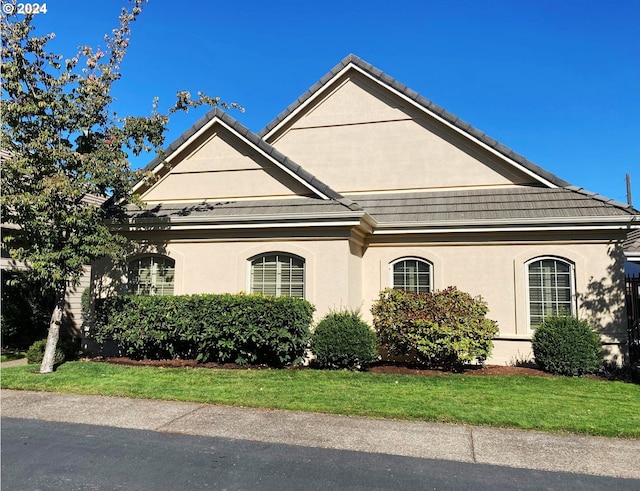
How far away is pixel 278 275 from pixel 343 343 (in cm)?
255

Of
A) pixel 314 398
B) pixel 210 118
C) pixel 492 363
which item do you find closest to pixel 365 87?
pixel 210 118

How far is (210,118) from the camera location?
490 inches

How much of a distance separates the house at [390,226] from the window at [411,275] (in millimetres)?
26

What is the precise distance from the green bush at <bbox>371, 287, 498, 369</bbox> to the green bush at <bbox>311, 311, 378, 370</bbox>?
56 cm

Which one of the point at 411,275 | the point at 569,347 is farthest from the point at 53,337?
the point at 569,347

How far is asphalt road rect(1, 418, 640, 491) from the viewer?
14.2ft

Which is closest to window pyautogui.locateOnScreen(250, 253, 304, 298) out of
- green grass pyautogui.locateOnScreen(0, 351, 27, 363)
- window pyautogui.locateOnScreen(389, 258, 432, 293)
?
window pyautogui.locateOnScreen(389, 258, 432, 293)

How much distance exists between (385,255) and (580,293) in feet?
14.5

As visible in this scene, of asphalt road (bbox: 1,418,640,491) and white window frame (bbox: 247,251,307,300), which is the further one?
white window frame (bbox: 247,251,307,300)

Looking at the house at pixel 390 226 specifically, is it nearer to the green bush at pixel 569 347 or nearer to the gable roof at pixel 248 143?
the gable roof at pixel 248 143

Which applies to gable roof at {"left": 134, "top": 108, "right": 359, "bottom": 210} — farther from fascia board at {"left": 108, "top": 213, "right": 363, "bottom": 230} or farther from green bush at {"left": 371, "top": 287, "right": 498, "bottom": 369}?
green bush at {"left": 371, "top": 287, "right": 498, "bottom": 369}

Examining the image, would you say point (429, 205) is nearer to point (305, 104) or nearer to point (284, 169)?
point (284, 169)

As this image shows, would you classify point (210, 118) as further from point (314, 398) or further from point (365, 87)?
point (314, 398)

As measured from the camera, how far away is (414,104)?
13688 mm
